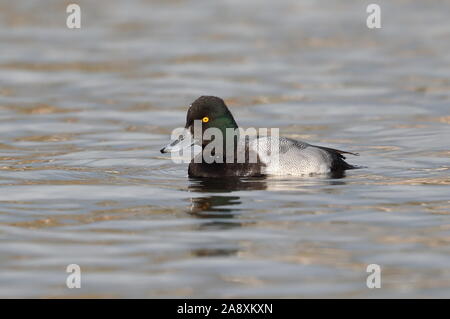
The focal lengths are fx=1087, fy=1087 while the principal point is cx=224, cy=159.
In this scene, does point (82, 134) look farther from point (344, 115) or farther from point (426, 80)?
point (426, 80)

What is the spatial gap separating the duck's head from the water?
0.44m

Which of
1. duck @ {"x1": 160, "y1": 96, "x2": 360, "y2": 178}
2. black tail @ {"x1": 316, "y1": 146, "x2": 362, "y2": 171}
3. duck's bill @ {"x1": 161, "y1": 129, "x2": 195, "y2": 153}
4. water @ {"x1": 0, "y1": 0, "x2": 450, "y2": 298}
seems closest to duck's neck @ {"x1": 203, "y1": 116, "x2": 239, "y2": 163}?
duck @ {"x1": 160, "y1": 96, "x2": 360, "y2": 178}

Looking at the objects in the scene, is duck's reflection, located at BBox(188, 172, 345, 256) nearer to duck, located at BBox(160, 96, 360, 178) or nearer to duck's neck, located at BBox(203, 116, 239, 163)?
duck, located at BBox(160, 96, 360, 178)

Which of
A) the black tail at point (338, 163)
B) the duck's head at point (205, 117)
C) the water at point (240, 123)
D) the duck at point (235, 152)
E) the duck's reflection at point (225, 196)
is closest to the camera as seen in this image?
the water at point (240, 123)

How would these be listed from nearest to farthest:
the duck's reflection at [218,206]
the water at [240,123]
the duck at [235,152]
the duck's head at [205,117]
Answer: the water at [240,123] → the duck's reflection at [218,206] → the duck at [235,152] → the duck's head at [205,117]

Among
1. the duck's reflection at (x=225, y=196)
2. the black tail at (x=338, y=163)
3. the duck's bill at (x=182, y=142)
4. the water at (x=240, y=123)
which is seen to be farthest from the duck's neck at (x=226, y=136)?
the black tail at (x=338, y=163)

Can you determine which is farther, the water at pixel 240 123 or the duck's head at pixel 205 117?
the duck's head at pixel 205 117

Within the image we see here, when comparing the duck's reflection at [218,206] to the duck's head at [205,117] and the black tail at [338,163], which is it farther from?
the black tail at [338,163]

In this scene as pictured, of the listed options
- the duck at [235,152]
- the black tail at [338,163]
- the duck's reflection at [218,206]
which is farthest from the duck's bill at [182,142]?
the black tail at [338,163]

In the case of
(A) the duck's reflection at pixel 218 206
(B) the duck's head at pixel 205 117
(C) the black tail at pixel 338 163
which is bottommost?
(A) the duck's reflection at pixel 218 206

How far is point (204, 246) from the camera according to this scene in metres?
8.49

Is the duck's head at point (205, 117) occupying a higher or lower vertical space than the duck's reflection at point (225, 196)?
higher

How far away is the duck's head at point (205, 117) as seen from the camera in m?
11.4

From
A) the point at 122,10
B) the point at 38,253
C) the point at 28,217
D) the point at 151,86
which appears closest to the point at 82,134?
the point at 151,86
